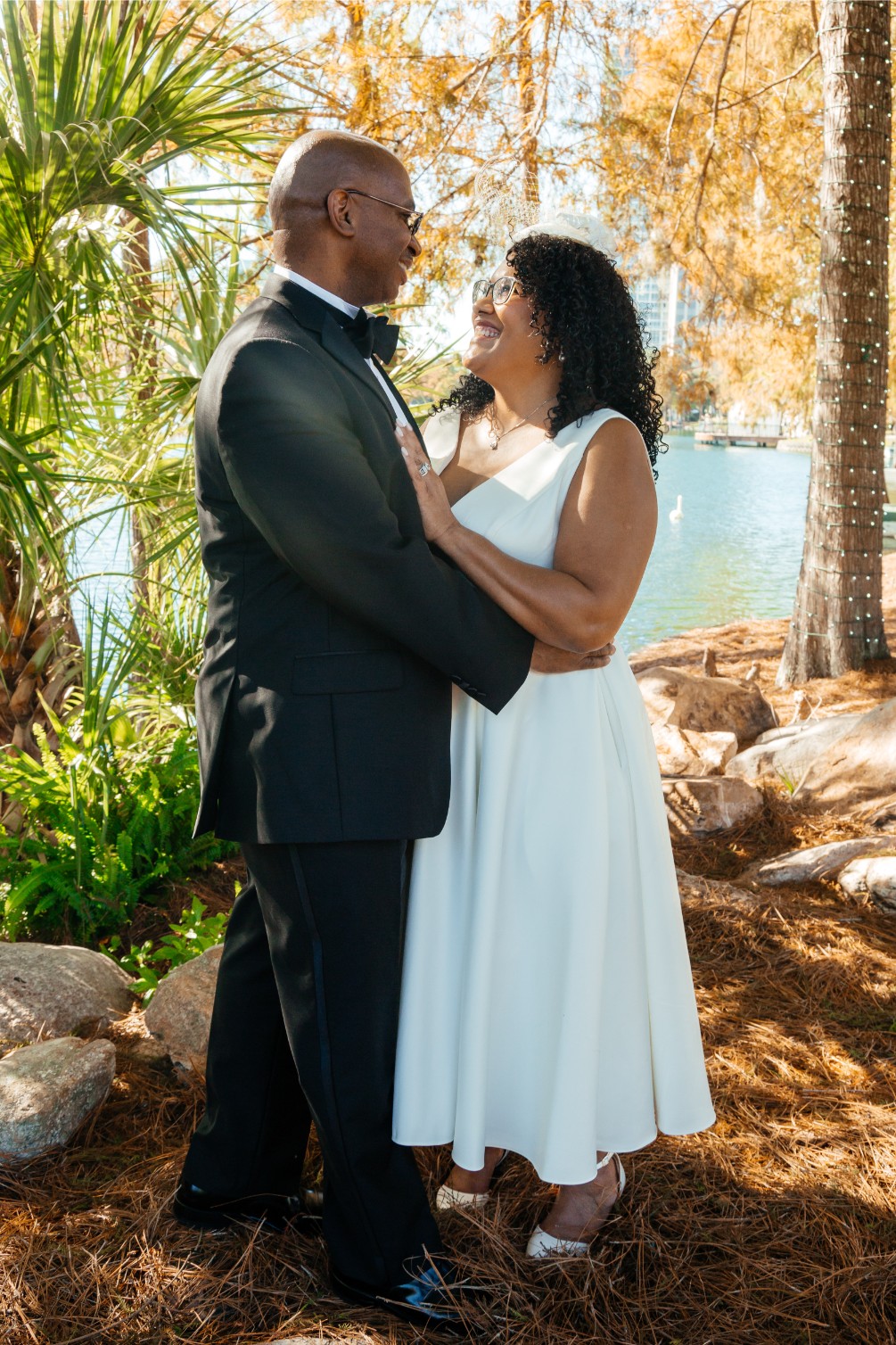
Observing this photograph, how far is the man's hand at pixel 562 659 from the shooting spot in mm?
1996

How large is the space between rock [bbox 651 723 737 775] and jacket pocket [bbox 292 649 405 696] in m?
3.40

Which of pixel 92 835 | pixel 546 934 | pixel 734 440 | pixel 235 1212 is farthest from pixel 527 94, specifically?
pixel 734 440

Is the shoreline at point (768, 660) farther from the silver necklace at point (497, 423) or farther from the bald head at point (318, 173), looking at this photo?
the bald head at point (318, 173)

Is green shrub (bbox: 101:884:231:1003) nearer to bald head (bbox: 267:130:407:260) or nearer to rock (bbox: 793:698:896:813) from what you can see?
bald head (bbox: 267:130:407:260)

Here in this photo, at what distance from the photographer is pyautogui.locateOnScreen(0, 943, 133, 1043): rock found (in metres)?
3.05

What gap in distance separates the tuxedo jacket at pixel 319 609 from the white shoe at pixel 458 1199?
85 centimetres

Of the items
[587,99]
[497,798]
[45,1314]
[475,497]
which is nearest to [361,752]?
[497,798]

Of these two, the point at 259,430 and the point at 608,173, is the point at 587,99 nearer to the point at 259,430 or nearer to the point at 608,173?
the point at 608,173

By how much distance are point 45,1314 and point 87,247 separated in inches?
116

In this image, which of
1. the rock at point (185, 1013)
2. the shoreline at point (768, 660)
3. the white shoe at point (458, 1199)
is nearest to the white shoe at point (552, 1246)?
the white shoe at point (458, 1199)

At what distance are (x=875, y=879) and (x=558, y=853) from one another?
2.21m

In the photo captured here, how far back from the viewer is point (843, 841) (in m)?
4.10

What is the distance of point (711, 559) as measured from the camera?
16094 mm

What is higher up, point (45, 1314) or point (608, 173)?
point (608, 173)
